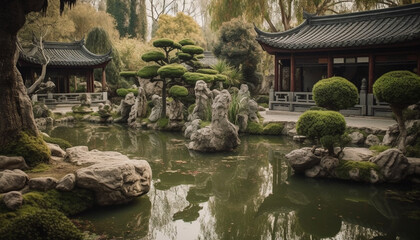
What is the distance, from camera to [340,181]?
26.6 feet

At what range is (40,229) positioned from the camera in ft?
14.5

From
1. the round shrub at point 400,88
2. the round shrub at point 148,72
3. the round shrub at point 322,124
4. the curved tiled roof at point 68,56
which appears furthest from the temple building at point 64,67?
the round shrub at point 400,88

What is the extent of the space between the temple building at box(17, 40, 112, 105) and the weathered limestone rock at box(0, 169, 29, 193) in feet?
56.1

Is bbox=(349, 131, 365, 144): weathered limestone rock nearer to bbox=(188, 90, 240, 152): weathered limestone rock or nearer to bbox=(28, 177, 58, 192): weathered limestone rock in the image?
bbox=(188, 90, 240, 152): weathered limestone rock

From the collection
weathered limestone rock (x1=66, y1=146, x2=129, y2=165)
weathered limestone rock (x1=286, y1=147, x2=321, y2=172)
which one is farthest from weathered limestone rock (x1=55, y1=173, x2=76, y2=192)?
weathered limestone rock (x1=286, y1=147, x2=321, y2=172)

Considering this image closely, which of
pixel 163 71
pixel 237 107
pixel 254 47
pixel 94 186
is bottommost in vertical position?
pixel 94 186

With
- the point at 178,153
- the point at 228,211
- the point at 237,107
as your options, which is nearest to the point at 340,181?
the point at 228,211

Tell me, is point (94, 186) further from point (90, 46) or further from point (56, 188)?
point (90, 46)

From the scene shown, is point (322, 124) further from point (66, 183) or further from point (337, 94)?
point (66, 183)

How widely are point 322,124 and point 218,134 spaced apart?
12.1 feet

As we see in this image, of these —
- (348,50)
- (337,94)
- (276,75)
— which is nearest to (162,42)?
(276,75)

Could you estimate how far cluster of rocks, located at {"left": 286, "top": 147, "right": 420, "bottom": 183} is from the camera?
776cm

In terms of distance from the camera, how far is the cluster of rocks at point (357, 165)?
25.5 ft

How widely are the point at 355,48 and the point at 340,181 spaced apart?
8881mm
